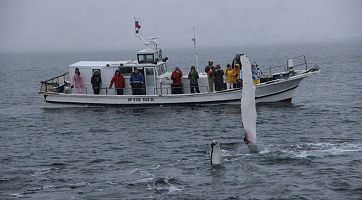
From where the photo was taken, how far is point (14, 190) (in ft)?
75.4

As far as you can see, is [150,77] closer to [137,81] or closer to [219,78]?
[137,81]

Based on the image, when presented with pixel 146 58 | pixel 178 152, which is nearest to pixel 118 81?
pixel 146 58

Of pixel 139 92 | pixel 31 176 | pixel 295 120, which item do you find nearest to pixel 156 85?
pixel 139 92

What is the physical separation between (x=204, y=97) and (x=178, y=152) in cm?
1355

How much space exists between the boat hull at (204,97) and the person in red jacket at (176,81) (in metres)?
0.69

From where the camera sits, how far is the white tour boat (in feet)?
137

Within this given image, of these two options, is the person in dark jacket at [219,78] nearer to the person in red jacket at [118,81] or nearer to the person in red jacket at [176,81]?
the person in red jacket at [176,81]

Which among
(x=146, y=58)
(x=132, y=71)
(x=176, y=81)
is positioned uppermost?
(x=146, y=58)

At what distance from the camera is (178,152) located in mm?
28859

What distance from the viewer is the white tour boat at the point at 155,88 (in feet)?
137

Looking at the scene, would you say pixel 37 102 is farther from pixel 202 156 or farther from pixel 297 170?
pixel 297 170

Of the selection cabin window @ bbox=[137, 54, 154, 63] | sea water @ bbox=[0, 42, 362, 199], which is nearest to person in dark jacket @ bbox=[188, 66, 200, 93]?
sea water @ bbox=[0, 42, 362, 199]

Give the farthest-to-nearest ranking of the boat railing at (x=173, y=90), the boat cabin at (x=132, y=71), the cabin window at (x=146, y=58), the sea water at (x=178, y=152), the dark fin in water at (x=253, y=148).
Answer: the cabin window at (x=146, y=58)
the boat cabin at (x=132, y=71)
the boat railing at (x=173, y=90)
the dark fin in water at (x=253, y=148)
the sea water at (x=178, y=152)

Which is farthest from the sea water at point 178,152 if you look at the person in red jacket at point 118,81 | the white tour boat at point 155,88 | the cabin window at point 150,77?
the cabin window at point 150,77
